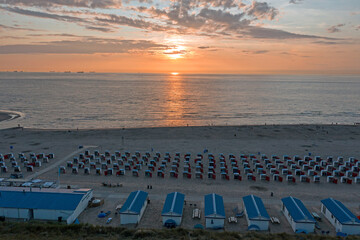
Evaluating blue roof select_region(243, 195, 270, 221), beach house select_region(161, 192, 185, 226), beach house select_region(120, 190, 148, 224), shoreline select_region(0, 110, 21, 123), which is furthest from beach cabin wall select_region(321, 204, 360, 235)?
shoreline select_region(0, 110, 21, 123)

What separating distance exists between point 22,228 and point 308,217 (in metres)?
19.6

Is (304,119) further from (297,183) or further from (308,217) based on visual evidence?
(308,217)

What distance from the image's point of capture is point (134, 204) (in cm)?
2031

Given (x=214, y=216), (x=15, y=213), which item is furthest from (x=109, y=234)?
(x=15, y=213)

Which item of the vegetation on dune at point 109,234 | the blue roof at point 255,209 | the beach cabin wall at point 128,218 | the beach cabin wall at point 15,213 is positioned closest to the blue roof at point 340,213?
the vegetation on dune at point 109,234

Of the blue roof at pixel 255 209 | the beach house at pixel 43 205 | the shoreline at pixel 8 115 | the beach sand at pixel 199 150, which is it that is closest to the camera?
the blue roof at pixel 255 209

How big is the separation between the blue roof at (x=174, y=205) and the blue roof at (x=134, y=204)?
74.4 inches

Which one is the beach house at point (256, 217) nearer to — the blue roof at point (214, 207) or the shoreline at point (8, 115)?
the blue roof at point (214, 207)

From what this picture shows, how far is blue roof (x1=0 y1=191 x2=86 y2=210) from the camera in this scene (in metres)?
20.1

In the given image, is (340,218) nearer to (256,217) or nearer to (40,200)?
(256,217)

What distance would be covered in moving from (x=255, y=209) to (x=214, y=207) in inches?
120

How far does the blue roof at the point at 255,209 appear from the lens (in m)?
18.8

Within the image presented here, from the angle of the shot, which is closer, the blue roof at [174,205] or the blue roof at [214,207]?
the blue roof at [214,207]

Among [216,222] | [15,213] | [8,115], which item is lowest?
[8,115]
